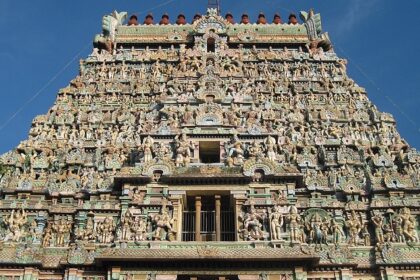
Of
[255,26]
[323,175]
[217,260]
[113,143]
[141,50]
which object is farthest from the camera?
[255,26]

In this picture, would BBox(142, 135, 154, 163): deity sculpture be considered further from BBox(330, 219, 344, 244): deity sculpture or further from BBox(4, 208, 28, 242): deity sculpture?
BBox(330, 219, 344, 244): deity sculpture

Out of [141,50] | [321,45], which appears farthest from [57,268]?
[321,45]

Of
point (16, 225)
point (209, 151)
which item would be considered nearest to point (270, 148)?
point (209, 151)

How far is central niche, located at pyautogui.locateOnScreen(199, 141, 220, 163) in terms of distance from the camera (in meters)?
23.7

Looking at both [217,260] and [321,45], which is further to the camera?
[321,45]

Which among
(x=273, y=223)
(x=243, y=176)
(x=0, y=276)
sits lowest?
(x=0, y=276)

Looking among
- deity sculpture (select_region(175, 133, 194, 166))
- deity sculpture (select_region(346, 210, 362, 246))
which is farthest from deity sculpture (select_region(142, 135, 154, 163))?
deity sculpture (select_region(346, 210, 362, 246))

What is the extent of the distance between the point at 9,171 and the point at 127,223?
6174mm

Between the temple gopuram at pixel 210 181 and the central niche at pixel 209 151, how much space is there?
0.06m

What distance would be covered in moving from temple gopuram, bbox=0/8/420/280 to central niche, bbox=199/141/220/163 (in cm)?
6

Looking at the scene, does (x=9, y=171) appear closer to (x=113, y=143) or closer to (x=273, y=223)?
(x=113, y=143)

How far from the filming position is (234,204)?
68.6ft

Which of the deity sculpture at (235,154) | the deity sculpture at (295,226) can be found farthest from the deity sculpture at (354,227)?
the deity sculpture at (235,154)

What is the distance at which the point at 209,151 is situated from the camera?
2414 centimetres
